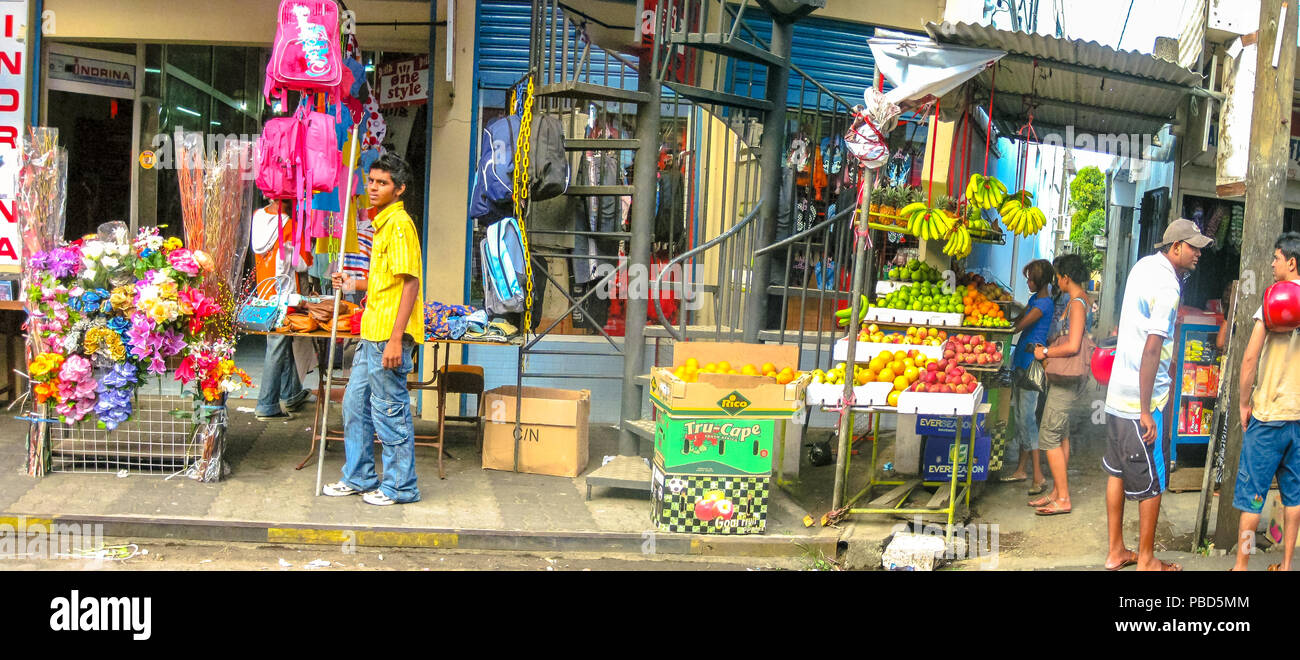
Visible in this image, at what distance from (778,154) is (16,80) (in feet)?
20.2

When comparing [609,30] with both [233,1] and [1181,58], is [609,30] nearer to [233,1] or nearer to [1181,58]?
[233,1]

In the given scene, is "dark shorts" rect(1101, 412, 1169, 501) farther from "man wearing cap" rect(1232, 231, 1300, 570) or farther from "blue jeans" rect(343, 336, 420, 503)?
"blue jeans" rect(343, 336, 420, 503)

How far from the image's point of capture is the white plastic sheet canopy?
6.09m

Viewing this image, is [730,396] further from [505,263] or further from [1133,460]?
[1133,460]

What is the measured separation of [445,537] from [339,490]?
3.30 feet

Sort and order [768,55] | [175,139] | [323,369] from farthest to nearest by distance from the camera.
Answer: [175,139] < [323,369] < [768,55]

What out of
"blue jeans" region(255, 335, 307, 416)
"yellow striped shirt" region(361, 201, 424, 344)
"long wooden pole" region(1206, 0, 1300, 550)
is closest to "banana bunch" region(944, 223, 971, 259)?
"long wooden pole" region(1206, 0, 1300, 550)

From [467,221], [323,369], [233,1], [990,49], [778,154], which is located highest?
[233,1]

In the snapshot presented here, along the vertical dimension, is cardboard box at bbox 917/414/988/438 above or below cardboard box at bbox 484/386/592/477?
above

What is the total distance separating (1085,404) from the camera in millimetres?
12203

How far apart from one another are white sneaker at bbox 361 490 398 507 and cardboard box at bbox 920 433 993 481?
12.1 feet

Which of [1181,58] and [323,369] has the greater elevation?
[1181,58]

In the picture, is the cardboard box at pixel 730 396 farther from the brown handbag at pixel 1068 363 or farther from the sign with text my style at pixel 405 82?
the sign with text my style at pixel 405 82
